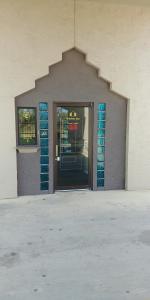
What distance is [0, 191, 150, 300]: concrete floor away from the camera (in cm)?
308

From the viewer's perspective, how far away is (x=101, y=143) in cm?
664

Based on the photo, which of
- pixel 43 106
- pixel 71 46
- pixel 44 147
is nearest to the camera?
pixel 71 46

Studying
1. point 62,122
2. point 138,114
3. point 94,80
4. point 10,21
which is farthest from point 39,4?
point 138,114

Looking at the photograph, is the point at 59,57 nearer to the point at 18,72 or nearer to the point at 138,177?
the point at 18,72

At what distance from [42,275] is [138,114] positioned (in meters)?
4.46

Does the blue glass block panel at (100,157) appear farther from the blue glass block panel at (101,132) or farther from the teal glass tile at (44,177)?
the teal glass tile at (44,177)

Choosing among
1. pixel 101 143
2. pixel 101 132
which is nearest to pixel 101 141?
pixel 101 143

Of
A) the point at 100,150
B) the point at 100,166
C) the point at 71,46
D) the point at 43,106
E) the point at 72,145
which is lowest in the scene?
the point at 100,166

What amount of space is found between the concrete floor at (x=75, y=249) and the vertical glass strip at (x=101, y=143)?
0.76 meters

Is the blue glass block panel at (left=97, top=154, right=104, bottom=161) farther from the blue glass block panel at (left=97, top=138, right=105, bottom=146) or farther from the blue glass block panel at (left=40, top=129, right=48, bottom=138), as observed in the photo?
the blue glass block panel at (left=40, top=129, right=48, bottom=138)

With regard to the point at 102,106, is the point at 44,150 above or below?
below

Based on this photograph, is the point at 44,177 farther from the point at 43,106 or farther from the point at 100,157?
the point at 43,106

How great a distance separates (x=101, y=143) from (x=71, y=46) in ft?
7.51

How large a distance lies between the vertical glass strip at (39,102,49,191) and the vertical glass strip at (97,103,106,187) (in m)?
1.23
